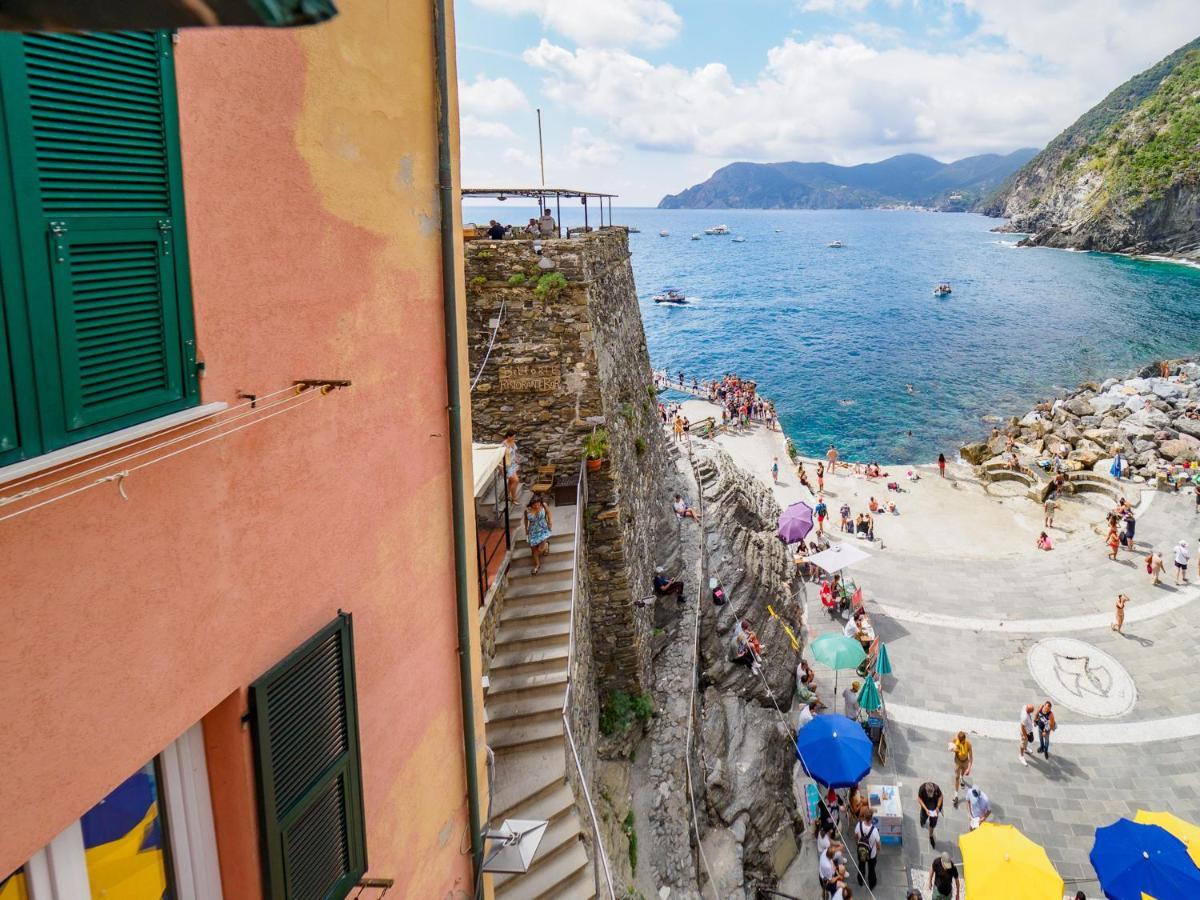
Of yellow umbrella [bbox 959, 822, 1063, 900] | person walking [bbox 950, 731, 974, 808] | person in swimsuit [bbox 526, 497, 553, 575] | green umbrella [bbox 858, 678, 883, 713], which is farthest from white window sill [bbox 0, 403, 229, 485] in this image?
person walking [bbox 950, 731, 974, 808]

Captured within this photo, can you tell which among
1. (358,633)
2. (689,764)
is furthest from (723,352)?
(358,633)

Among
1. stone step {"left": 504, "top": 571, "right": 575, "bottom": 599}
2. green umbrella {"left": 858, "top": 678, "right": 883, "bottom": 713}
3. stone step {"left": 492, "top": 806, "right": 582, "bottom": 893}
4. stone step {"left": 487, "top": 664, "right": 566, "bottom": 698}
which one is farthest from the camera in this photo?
green umbrella {"left": 858, "top": 678, "right": 883, "bottom": 713}

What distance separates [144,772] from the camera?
288 centimetres

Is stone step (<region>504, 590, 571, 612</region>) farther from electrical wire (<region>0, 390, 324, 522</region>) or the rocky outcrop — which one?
the rocky outcrop

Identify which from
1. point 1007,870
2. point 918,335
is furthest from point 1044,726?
point 918,335

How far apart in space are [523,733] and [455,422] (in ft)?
18.2

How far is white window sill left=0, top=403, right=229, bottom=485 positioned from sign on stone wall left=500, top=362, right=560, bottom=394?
9.78 m

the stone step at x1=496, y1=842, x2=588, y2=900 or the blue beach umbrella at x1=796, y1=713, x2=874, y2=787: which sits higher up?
the stone step at x1=496, y1=842, x2=588, y2=900

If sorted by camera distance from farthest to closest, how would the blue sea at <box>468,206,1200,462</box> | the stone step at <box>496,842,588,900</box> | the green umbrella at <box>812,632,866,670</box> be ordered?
the blue sea at <box>468,206,1200,462</box> < the green umbrella at <box>812,632,866,670</box> < the stone step at <box>496,842,588,900</box>

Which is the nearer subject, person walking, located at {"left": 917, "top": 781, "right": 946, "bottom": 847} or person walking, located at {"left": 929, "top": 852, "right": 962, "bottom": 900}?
person walking, located at {"left": 929, "top": 852, "right": 962, "bottom": 900}

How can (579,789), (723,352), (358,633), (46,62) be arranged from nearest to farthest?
(46,62) < (358,633) < (579,789) < (723,352)

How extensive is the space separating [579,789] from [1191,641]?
18.8 meters

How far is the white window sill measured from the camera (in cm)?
201

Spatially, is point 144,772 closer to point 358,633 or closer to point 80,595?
point 80,595
